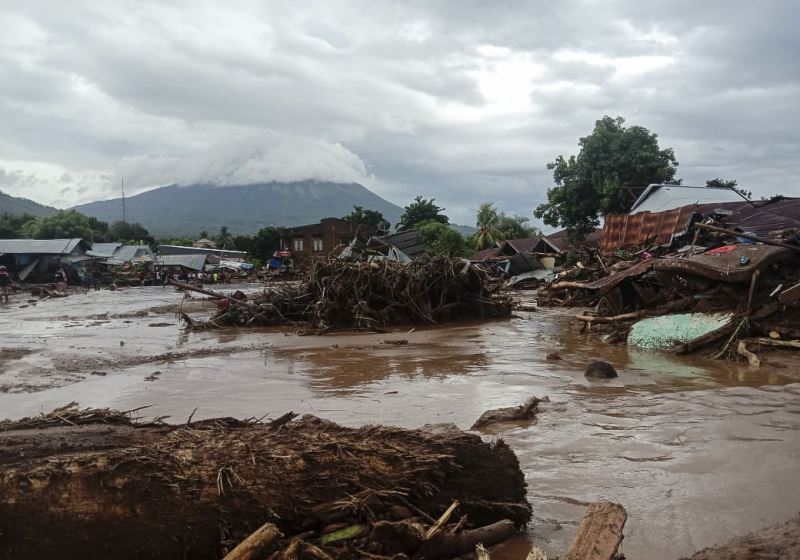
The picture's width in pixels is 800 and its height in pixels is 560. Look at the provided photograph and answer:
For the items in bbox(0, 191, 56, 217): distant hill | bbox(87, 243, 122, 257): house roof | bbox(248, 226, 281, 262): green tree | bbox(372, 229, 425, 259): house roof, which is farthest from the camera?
bbox(0, 191, 56, 217): distant hill

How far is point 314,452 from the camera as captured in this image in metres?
3.06

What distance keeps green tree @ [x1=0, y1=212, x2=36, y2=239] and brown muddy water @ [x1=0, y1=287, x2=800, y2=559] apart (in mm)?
55085

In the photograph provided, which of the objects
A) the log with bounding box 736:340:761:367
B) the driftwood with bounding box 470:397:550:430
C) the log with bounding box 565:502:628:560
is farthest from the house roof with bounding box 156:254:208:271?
the log with bounding box 565:502:628:560

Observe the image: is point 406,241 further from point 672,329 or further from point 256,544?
point 256,544

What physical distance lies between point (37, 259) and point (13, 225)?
84.8ft

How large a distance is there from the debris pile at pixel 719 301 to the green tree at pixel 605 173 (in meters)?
19.0

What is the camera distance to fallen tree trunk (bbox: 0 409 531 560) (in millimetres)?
2719

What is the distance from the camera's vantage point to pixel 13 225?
208ft

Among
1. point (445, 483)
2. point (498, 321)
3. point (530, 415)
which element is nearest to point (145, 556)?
point (445, 483)

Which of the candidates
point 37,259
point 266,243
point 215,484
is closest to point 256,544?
point 215,484

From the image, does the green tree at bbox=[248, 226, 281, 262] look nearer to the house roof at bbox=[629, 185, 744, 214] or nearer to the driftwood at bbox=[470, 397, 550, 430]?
the house roof at bbox=[629, 185, 744, 214]

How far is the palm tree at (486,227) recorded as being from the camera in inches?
2106

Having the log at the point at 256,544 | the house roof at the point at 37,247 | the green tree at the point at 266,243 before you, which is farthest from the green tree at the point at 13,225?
the log at the point at 256,544

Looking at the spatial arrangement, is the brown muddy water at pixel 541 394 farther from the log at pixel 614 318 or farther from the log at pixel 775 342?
the log at pixel 775 342
